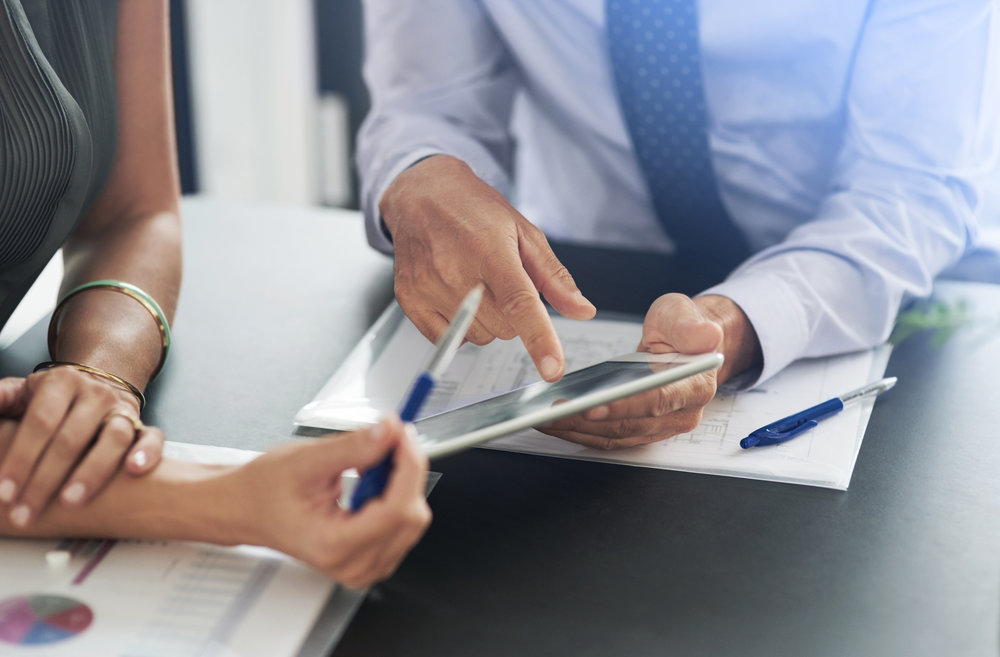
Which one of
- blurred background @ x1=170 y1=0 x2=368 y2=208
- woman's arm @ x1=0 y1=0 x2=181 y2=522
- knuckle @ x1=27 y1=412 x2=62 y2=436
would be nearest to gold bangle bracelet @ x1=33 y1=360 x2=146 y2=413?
woman's arm @ x1=0 y1=0 x2=181 y2=522

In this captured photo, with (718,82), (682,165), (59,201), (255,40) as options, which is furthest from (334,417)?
(255,40)

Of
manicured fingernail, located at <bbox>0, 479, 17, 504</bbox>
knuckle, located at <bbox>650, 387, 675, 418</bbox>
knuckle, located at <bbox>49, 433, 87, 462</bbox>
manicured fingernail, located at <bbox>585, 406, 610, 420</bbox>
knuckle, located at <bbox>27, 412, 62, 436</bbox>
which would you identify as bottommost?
knuckle, located at <bbox>650, 387, 675, 418</bbox>

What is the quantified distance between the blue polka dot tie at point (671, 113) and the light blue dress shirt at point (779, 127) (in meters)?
0.06

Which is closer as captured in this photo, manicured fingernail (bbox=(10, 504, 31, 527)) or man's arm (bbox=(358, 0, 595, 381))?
manicured fingernail (bbox=(10, 504, 31, 527))

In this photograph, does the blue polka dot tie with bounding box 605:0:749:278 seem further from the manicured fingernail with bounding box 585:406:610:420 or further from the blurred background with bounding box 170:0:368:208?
the blurred background with bounding box 170:0:368:208

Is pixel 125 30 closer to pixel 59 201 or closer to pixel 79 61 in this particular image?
pixel 79 61

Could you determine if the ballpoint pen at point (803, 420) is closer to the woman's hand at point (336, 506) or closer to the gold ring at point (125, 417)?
the woman's hand at point (336, 506)

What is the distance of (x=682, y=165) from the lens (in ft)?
3.68

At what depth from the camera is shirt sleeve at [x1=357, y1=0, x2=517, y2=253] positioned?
1.14m

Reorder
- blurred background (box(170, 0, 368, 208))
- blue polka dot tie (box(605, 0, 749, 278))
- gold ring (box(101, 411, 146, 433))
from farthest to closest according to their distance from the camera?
blurred background (box(170, 0, 368, 208)), blue polka dot tie (box(605, 0, 749, 278)), gold ring (box(101, 411, 146, 433))

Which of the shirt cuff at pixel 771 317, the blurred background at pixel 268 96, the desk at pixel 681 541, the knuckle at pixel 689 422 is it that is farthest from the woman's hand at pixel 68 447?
the blurred background at pixel 268 96

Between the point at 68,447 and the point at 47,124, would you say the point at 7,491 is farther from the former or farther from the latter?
the point at 47,124

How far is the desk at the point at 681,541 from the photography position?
55 centimetres

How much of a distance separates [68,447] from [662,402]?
409 millimetres
